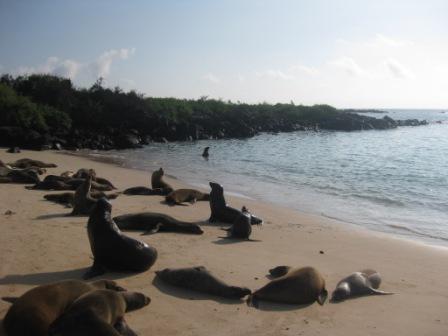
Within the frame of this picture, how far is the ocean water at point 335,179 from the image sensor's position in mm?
12367

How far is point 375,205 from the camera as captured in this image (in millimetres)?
13992

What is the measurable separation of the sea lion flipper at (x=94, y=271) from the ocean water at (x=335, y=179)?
6.77 metres

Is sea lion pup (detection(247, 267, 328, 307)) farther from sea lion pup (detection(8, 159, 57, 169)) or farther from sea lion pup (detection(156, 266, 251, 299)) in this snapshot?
sea lion pup (detection(8, 159, 57, 169))

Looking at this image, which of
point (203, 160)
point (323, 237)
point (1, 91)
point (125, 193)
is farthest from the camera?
point (1, 91)

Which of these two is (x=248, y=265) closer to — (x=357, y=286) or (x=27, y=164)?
(x=357, y=286)

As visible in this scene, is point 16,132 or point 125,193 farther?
point 16,132

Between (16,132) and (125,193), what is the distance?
13893mm

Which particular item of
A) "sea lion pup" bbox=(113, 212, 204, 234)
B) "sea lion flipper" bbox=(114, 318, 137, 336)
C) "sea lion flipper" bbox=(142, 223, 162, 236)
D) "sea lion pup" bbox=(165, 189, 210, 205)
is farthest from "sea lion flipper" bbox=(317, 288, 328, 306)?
"sea lion pup" bbox=(165, 189, 210, 205)

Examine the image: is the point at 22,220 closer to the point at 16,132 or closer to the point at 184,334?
the point at 184,334

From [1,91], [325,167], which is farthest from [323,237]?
[1,91]

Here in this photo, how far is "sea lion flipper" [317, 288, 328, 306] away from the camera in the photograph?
5.63 m

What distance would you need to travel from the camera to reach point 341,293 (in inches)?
231

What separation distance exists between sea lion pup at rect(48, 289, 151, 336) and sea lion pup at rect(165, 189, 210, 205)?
22.9ft

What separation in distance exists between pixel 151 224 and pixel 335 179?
38.5 feet
